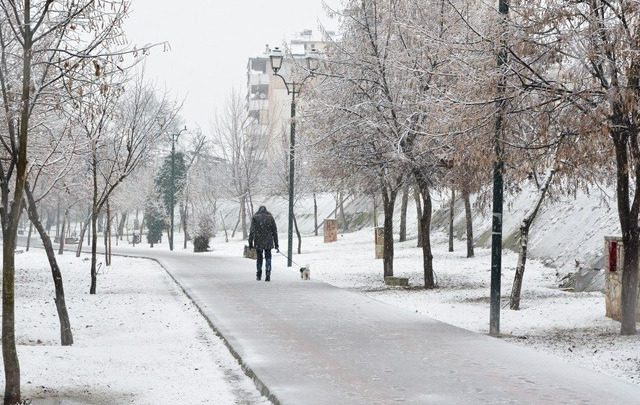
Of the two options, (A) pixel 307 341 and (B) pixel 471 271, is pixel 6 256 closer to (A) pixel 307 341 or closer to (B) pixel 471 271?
(A) pixel 307 341

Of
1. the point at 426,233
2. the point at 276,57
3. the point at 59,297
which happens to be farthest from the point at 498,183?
the point at 276,57

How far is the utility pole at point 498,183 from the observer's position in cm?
1122

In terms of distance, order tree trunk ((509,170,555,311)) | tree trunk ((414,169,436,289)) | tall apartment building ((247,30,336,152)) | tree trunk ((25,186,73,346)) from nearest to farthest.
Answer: tree trunk ((25,186,73,346)), tree trunk ((509,170,555,311)), tree trunk ((414,169,436,289)), tall apartment building ((247,30,336,152))

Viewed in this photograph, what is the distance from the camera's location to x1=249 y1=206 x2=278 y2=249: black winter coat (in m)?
20.5

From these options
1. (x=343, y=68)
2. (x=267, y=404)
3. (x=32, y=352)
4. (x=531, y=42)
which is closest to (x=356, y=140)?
(x=343, y=68)

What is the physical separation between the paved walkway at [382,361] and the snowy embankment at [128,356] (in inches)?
14.0

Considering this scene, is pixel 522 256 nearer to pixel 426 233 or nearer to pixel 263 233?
pixel 426 233

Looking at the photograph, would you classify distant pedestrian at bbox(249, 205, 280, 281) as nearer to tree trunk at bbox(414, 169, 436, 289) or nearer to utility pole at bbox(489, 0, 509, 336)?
tree trunk at bbox(414, 169, 436, 289)

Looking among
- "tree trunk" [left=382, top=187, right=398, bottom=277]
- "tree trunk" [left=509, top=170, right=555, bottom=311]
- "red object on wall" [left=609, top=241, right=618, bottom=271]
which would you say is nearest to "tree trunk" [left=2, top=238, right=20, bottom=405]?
"red object on wall" [left=609, top=241, right=618, bottom=271]

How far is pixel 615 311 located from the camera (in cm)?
1288

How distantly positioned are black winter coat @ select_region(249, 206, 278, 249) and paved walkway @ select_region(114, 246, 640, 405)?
492cm

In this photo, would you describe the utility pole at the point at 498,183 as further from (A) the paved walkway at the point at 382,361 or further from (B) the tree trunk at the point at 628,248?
(B) the tree trunk at the point at 628,248

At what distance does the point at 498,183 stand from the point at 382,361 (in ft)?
11.8

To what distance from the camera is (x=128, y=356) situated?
31.7ft
